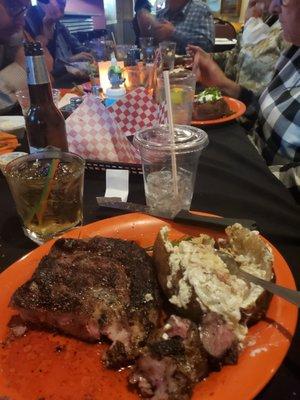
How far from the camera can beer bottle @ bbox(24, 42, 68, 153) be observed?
3.88 ft

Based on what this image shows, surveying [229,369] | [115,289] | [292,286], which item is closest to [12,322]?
[115,289]

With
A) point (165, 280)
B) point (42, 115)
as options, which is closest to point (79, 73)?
point (42, 115)

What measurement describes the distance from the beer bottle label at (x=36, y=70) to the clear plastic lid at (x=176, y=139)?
370 mm

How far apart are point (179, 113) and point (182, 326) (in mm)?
1311

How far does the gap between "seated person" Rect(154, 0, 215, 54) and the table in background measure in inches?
161

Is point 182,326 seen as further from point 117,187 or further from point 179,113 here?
point 179,113

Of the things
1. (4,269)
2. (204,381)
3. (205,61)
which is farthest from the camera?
(205,61)

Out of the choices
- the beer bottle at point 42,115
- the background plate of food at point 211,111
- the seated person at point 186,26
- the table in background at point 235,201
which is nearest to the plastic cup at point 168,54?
the background plate of food at point 211,111

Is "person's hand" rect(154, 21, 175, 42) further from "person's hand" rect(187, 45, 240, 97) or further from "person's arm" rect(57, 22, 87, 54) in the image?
"person's hand" rect(187, 45, 240, 97)

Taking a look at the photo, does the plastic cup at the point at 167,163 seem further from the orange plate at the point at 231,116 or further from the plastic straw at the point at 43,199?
the orange plate at the point at 231,116

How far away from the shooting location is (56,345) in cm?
72

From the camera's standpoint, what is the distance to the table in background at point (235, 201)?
0.99m

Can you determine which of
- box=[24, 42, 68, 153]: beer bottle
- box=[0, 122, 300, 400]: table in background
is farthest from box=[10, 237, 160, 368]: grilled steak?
box=[24, 42, 68, 153]: beer bottle

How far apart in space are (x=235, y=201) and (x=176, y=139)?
11.7 inches
